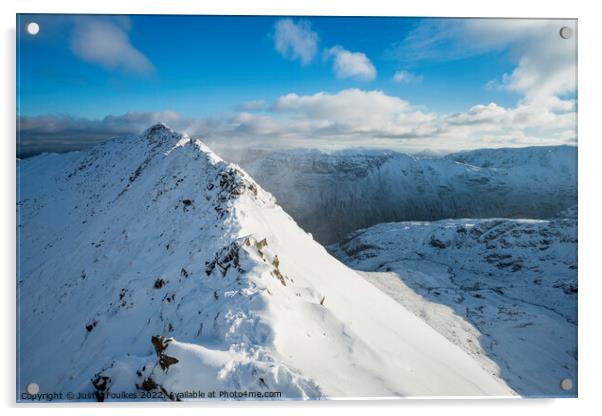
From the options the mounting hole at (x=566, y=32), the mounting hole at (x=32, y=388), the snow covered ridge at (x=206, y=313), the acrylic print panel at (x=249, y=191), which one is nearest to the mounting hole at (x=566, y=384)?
the acrylic print panel at (x=249, y=191)

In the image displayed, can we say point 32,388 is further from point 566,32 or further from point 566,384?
point 566,32

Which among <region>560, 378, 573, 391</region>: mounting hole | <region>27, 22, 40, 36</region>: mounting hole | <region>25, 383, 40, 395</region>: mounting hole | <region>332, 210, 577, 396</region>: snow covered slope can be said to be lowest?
<region>332, 210, 577, 396</region>: snow covered slope

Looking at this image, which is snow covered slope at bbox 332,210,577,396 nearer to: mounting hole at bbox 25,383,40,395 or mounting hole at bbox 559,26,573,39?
mounting hole at bbox 559,26,573,39

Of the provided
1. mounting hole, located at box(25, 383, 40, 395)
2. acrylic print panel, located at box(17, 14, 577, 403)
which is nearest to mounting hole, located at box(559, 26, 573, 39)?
acrylic print panel, located at box(17, 14, 577, 403)

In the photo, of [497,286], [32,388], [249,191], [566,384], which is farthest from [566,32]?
[497,286]

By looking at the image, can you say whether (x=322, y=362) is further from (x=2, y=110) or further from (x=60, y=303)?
(x=60, y=303)

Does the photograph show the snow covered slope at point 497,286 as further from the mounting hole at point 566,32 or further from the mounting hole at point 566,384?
the mounting hole at point 566,32
